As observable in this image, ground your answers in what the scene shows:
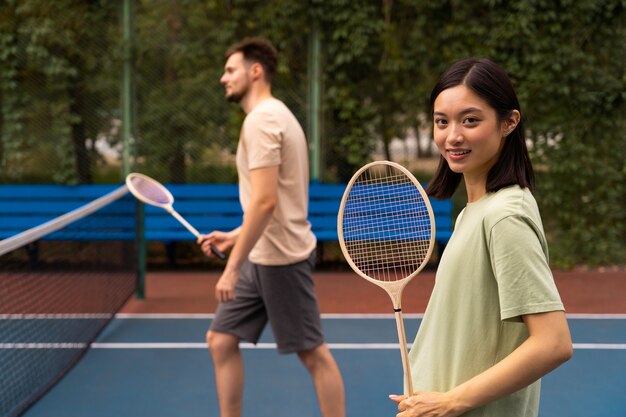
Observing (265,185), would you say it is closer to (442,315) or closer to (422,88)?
(442,315)

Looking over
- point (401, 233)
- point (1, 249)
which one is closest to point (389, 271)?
point (401, 233)

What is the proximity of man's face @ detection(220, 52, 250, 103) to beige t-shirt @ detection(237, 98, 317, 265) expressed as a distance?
15 cm

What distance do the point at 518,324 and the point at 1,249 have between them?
252 centimetres

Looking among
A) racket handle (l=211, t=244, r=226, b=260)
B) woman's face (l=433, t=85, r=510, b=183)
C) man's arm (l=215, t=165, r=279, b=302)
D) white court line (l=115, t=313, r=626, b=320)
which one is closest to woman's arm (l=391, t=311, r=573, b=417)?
woman's face (l=433, t=85, r=510, b=183)

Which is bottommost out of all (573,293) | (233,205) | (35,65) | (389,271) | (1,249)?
(573,293)

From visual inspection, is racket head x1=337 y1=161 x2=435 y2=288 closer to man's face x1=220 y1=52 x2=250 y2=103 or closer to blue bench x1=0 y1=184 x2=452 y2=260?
man's face x1=220 y1=52 x2=250 y2=103

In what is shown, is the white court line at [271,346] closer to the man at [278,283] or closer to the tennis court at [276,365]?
the tennis court at [276,365]

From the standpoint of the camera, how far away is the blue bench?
27.0 feet

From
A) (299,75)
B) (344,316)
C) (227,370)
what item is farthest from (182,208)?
(227,370)

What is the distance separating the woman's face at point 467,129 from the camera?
1631mm

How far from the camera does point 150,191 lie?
4.76 meters

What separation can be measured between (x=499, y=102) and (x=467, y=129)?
81mm

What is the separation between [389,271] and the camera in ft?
7.10

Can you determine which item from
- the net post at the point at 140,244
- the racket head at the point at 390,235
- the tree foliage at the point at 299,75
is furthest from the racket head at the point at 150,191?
the tree foliage at the point at 299,75
